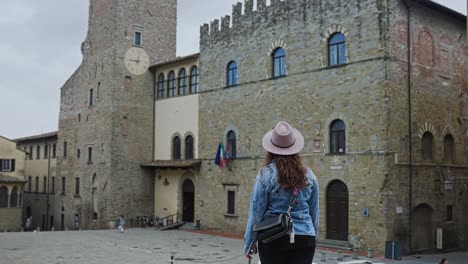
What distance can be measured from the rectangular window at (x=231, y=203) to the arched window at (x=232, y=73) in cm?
567

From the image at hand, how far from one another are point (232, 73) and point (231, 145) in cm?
377

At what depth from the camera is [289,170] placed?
12.7 ft

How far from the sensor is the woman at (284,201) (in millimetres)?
3770

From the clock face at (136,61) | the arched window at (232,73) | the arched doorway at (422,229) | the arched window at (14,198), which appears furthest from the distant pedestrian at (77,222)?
the arched doorway at (422,229)

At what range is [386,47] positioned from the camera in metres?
20.3

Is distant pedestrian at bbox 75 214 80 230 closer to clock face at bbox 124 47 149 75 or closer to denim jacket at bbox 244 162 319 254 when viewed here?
clock face at bbox 124 47 149 75

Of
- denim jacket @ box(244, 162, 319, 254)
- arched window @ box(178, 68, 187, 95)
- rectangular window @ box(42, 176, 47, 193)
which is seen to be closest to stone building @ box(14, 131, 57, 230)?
rectangular window @ box(42, 176, 47, 193)

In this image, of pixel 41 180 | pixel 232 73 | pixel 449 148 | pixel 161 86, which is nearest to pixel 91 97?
pixel 161 86

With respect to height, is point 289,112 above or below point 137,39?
below

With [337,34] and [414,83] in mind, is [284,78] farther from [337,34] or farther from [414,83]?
[414,83]

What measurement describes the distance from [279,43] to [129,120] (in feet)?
37.9

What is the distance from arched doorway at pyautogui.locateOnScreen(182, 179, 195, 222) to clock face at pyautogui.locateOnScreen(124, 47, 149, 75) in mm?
7508

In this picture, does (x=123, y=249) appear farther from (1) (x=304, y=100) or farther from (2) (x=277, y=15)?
(2) (x=277, y=15)

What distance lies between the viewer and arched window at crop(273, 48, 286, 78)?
976 inches
